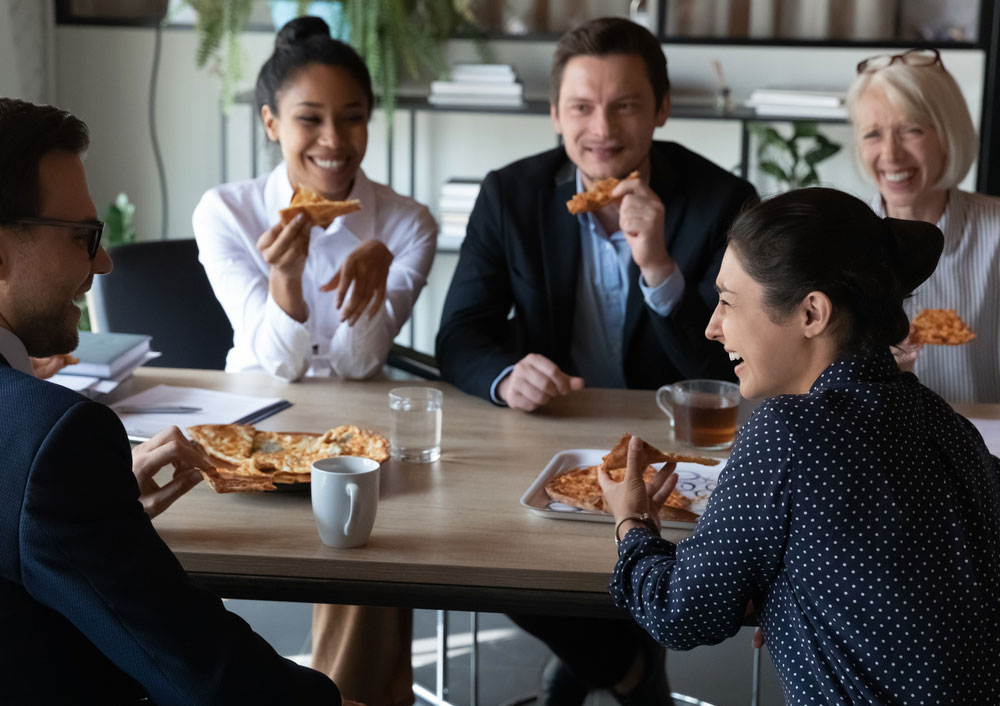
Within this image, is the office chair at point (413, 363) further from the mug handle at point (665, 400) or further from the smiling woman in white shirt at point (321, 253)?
the mug handle at point (665, 400)

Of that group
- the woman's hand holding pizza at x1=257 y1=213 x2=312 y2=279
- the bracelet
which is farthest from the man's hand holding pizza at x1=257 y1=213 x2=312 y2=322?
the bracelet

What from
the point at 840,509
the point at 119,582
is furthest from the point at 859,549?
the point at 119,582

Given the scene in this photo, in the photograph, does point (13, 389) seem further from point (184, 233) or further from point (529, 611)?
point (184, 233)

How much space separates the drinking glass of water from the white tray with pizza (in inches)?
8.0

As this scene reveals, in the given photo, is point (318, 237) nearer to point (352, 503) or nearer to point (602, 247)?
point (602, 247)

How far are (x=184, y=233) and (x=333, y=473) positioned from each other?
359 cm

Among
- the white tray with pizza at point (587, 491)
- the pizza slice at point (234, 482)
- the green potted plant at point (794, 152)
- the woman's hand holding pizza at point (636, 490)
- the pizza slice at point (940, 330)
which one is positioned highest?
Result: the green potted plant at point (794, 152)

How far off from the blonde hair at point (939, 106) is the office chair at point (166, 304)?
1712 millimetres

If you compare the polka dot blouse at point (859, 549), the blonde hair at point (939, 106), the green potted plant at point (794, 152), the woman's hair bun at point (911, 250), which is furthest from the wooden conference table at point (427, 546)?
the green potted plant at point (794, 152)

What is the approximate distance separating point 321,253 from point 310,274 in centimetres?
6

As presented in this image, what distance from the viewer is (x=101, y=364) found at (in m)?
2.08

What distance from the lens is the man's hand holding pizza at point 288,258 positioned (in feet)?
7.38

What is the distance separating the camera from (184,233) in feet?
15.6

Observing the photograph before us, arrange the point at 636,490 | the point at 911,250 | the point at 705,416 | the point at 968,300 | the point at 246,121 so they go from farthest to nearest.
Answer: the point at 246,121
the point at 968,300
the point at 705,416
the point at 636,490
the point at 911,250
